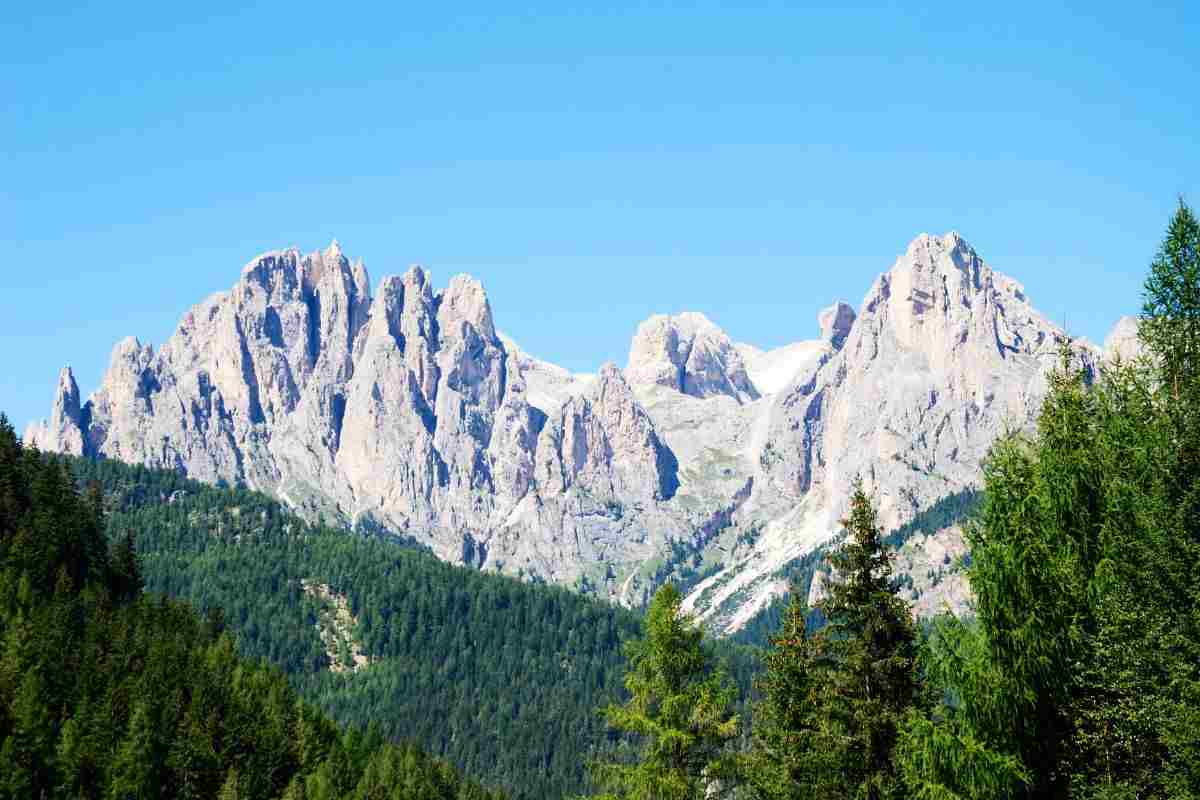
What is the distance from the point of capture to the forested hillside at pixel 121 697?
99562mm

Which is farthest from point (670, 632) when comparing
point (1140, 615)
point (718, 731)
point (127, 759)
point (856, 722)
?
point (127, 759)

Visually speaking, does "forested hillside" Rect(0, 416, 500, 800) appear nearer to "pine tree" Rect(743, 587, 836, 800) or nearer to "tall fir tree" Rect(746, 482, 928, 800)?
"pine tree" Rect(743, 587, 836, 800)

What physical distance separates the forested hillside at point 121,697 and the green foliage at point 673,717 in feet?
239

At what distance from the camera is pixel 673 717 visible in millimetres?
37375

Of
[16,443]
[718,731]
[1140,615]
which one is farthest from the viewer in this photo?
[16,443]

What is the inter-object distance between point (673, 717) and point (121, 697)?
8405cm

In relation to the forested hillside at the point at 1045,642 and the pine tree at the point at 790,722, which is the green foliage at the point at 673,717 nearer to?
the forested hillside at the point at 1045,642

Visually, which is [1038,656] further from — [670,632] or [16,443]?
[16,443]

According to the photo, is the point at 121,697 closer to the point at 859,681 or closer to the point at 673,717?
the point at 673,717

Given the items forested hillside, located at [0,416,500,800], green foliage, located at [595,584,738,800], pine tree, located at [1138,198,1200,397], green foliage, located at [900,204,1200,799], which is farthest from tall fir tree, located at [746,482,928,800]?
forested hillside, located at [0,416,500,800]

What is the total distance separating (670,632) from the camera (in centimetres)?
3838

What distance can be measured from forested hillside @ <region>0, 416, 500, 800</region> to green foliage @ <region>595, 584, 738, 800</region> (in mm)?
72905

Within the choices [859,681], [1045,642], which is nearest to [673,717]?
[859,681]

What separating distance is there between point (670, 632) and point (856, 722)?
718cm
